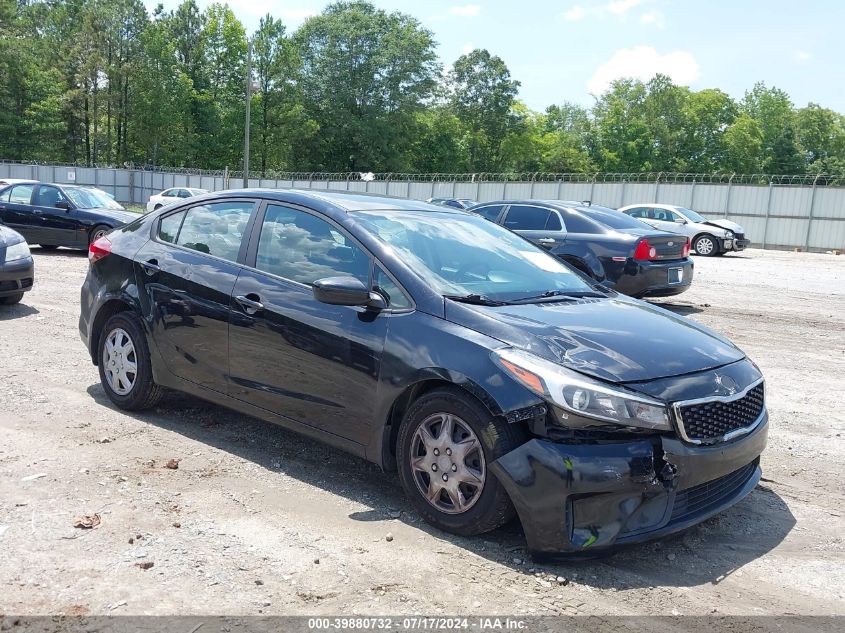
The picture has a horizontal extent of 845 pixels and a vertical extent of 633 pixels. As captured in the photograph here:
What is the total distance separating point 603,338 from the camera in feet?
12.6

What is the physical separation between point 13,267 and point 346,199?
20.7 feet

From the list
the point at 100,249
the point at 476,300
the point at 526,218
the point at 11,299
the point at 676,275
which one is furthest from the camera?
the point at 526,218

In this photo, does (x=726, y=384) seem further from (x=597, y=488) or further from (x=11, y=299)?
(x=11, y=299)

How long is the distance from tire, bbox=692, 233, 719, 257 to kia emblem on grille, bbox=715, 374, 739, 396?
21.6 metres

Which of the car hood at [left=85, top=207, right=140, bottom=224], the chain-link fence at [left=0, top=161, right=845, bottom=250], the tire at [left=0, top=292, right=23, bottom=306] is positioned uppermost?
the chain-link fence at [left=0, top=161, right=845, bottom=250]

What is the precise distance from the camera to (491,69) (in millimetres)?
80875

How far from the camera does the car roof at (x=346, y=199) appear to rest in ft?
16.0

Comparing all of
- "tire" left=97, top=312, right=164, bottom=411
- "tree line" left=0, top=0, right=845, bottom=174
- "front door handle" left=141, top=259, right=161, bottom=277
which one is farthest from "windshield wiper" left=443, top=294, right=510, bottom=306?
"tree line" left=0, top=0, right=845, bottom=174

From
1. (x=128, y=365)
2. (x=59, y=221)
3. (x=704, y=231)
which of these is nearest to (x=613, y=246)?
(x=128, y=365)

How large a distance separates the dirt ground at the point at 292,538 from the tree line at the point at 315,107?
219ft

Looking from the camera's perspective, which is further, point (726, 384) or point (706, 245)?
point (706, 245)

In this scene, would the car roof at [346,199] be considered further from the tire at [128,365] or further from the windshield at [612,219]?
the windshield at [612,219]

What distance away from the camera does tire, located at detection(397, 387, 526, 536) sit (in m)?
3.60

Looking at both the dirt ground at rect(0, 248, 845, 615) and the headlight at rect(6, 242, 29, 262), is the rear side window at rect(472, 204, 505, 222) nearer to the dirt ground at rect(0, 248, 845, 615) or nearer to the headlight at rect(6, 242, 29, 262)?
the headlight at rect(6, 242, 29, 262)
